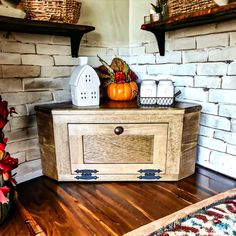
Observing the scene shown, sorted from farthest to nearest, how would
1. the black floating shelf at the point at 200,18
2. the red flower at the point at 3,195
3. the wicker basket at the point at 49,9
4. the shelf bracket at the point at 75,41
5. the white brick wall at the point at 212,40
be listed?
the shelf bracket at the point at 75,41 < the white brick wall at the point at 212,40 < the wicker basket at the point at 49,9 < the black floating shelf at the point at 200,18 < the red flower at the point at 3,195

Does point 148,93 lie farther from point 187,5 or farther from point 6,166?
point 6,166

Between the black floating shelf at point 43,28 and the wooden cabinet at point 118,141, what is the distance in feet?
1.26

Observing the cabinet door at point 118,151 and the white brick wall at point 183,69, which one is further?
the white brick wall at point 183,69

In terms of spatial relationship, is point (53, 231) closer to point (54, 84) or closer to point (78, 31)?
point (54, 84)

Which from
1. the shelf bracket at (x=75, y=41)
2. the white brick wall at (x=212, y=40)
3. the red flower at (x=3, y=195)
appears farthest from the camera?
the shelf bracket at (x=75, y=41)

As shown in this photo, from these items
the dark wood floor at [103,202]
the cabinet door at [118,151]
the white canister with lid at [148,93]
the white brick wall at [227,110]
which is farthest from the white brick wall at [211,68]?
the dark wood floor at [103,202]

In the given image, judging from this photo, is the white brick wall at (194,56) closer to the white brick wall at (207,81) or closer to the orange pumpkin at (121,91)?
the white brick wall at (207,81)

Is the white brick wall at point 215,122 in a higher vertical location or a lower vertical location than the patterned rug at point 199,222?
higher

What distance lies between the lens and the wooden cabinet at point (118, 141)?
3.70 feet

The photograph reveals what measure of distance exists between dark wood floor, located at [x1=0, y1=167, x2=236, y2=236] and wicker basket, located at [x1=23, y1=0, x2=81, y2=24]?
83 cm

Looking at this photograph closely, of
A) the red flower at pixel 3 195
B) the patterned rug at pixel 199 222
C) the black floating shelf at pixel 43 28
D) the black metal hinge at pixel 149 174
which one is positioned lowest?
Result: the patterned rug at pixel 199 222

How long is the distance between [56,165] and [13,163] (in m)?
0.31

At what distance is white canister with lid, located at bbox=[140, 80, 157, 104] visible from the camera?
1206 millimetres

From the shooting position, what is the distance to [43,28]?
3.64 feet
